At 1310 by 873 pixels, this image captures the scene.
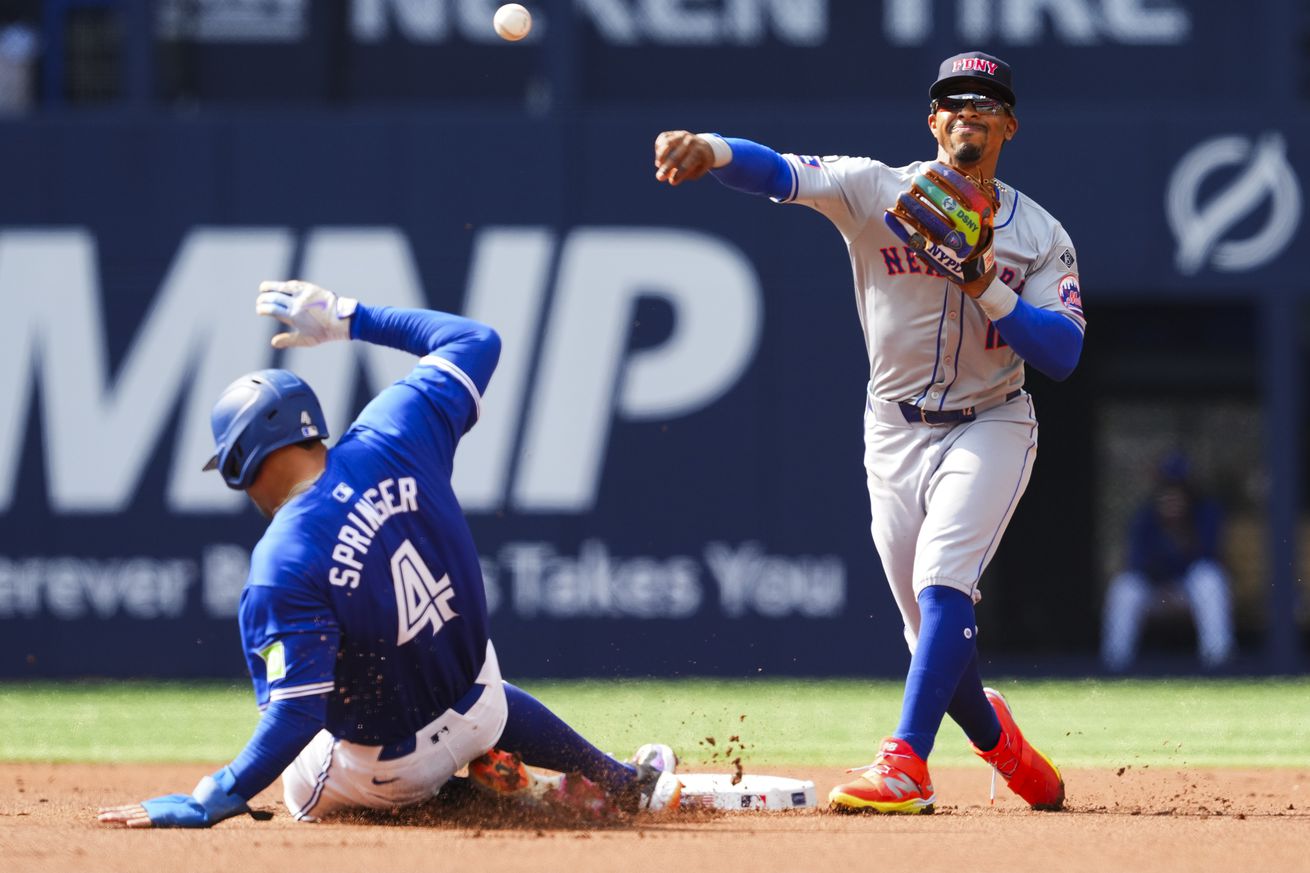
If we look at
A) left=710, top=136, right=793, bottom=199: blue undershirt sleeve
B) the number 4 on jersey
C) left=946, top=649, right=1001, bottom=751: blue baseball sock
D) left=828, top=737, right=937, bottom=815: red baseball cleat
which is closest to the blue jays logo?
left=710, top=136, right=793, bottom=199: blue undershirt sleeve

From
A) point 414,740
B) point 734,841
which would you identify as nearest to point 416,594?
point 414,740

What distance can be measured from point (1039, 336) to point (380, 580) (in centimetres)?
168

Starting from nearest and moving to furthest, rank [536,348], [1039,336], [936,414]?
[1039,336], [936,414], [536,348]

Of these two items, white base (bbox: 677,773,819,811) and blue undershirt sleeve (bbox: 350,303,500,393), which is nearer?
blue undershirt sleeve (bbox: 350,303,500,393)

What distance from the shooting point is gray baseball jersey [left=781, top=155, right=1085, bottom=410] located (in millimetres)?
4754

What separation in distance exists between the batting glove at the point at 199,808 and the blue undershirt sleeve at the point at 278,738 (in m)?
0.05

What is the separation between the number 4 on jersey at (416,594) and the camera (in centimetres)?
410

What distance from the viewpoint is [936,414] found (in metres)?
4.83

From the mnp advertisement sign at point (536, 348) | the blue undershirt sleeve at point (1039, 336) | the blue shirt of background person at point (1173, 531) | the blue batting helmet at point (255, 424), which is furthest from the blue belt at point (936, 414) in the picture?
the blue shirt of background person at point (1173, 531)

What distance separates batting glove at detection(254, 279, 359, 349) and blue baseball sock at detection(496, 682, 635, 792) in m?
0.95

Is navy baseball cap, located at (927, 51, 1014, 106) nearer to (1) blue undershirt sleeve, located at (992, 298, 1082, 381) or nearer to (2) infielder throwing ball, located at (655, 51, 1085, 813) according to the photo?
(2) infielder throwing ball, located at (655, 51, 1085, 813)

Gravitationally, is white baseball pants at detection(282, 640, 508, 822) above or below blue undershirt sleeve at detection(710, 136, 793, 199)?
below

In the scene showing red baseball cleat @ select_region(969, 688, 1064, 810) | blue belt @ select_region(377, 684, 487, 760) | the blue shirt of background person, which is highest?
blue belt @ select_region(377, 684, 487, 760)

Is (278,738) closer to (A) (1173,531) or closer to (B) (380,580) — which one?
(B) (380,580)
